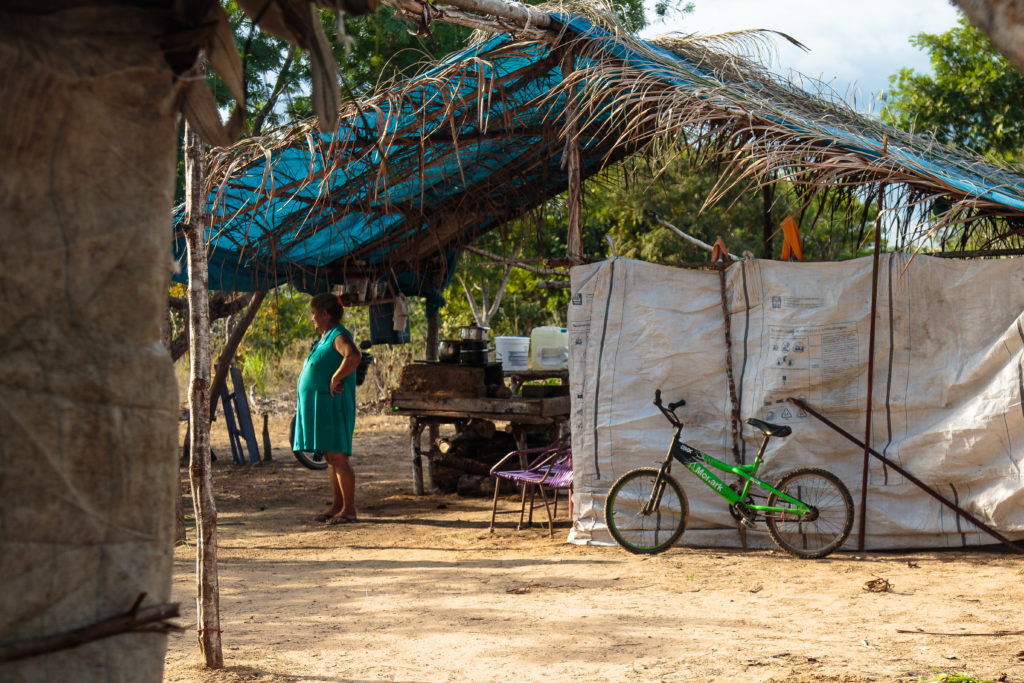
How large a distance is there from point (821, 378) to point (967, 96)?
9330mm

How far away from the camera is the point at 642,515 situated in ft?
20.1

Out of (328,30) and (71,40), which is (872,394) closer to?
(71,40)

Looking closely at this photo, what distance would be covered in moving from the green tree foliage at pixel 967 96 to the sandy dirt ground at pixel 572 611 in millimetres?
9096

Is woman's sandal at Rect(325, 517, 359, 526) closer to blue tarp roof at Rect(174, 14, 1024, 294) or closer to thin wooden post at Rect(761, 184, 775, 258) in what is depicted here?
blue tarp roof at Rect(174, 14, 1024, 294)

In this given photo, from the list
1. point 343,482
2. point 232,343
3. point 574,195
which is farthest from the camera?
point 232,343

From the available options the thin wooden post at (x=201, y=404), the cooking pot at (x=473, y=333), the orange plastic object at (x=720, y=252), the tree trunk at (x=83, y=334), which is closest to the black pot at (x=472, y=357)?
the cooking pot at (x=473, y=333)

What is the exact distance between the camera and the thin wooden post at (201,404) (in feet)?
12.5

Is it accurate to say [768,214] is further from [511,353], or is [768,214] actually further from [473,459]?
[473,459]

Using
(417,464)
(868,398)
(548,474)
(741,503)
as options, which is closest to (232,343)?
(417,464)

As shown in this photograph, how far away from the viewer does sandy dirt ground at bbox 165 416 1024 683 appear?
12.8 ft

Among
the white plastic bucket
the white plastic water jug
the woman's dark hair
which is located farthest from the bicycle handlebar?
the white plastic bucket

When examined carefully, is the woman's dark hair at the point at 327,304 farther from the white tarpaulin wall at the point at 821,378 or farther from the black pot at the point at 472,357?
the white tarpaulin wall at the point at 821,378

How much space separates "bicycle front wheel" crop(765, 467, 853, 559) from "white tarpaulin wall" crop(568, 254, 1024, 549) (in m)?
0.22

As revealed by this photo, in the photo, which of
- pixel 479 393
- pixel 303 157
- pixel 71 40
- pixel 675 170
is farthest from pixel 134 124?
pixel 675 170
